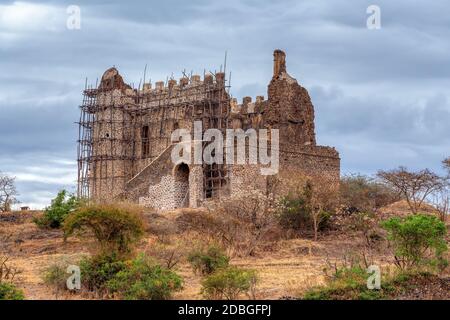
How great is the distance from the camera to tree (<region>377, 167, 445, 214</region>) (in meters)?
42.5

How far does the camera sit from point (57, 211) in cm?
3972

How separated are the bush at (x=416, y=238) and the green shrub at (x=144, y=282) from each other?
6980 mm

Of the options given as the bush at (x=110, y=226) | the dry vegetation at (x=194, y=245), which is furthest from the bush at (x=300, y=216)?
the bush at (x=110, y=226)

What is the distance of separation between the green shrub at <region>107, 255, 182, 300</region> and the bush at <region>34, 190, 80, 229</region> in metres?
18.8

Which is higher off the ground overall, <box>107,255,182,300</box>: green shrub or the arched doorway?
the arched doorway

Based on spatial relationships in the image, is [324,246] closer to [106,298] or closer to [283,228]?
[283,228]

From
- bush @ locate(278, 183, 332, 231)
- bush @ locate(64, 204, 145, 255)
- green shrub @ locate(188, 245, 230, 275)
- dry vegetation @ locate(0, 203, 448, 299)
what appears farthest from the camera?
bush @ locate(278, 183, 332, 231)

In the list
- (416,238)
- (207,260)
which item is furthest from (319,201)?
(416,238)

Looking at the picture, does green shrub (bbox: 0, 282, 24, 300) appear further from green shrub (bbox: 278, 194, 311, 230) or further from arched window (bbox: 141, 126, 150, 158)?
arched window (bbox: 141, 126, 150, 158)

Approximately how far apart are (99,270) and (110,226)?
5.80ft

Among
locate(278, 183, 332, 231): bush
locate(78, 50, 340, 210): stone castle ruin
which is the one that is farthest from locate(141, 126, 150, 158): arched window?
locate(278, 183, 332, 231): bush

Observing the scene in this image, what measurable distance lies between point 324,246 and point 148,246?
7.08m

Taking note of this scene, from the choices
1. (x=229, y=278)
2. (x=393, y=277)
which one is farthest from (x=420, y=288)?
(x=229, y=278)

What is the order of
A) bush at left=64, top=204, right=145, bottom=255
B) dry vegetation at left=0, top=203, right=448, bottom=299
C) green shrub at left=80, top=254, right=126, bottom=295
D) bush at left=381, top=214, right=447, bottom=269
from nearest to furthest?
green shrub at left=80, top=254, right=126, bottom=295, dry vegetation at left=0, top=203, right=448, bottom=299, bush at left=381, top=214, right=447, bottom=269, bush at left=64, top=204, right=145, bottom=255
